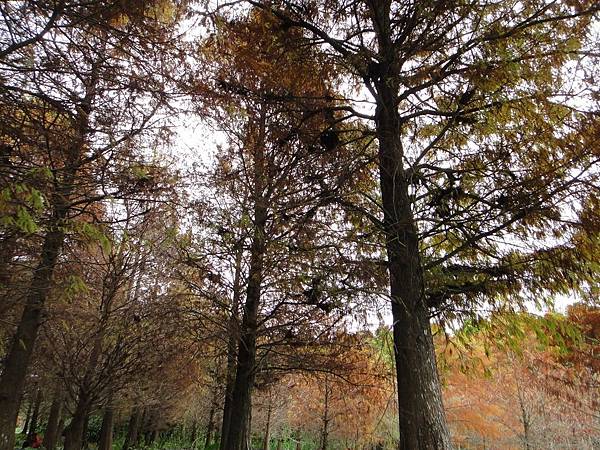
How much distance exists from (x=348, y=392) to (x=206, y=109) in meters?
4.95

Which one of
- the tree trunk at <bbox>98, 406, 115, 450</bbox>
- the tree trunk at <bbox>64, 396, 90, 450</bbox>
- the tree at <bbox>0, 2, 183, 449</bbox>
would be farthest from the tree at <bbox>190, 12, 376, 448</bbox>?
the tree trunk at <bbox>98, 406, 115, 450</bbox>

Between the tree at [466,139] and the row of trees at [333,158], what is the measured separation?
2 centimetres

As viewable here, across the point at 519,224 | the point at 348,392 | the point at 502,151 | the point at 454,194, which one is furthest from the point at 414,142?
the point at 348,392

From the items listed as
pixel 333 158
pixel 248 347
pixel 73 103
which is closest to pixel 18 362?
pixel 248 347

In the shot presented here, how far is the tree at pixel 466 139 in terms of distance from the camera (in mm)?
3383

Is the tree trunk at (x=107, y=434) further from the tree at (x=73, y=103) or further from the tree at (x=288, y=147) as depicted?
the tree at (x=288, y=147)

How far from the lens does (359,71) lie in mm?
4066

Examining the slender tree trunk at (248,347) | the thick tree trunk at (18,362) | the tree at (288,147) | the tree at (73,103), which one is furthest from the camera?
the thick tree trunk at (18,362)

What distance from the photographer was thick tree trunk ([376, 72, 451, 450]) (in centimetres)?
329

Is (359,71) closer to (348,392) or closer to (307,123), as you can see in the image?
(307,123)

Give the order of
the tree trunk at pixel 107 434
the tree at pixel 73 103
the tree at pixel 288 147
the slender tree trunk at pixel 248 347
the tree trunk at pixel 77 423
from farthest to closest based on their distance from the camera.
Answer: the tree trunk at pixel 107 434, the tree trunk at pixel 77 423, the slender tree trunk at pixel 248 347, the tree at pixel 288 147, the tree at pixel 73 103

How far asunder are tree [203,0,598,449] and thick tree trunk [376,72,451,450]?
1 centimetres

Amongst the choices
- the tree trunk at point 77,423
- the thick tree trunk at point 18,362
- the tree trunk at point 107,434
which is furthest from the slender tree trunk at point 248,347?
the tree trunk at point 107,434

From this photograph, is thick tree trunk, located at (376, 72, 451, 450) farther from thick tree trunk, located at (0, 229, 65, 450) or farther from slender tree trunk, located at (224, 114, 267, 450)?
thick tree trunk, located at (0, 229, 65, 450)
